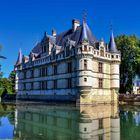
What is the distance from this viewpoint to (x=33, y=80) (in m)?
47.7

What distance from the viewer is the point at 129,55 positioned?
152ft

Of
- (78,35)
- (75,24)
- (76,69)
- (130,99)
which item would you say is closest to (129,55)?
(130,99)

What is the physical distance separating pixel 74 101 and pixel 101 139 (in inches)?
953

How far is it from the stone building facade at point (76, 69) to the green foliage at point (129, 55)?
22.7 ft

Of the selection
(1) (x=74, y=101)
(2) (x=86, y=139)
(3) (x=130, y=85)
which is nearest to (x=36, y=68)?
(1) (x=74, y=101)

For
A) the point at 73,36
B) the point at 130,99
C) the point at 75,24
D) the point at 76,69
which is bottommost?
the point at 130,99

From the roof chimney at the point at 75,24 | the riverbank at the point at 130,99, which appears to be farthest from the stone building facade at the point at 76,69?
the riverbank at the point at 130,99

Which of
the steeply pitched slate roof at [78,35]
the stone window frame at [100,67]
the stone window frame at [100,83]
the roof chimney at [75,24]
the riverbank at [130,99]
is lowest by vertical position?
the riverbank at [130,99]

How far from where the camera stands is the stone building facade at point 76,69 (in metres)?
34.2

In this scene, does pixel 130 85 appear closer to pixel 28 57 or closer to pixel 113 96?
pixel 113 96

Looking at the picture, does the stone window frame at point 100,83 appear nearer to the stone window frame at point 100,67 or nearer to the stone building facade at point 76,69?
the stone building facade at point 76,69

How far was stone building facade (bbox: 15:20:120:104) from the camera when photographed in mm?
34250

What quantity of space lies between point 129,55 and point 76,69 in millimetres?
14813

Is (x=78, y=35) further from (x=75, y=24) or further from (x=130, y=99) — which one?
(x=130, y=99)
